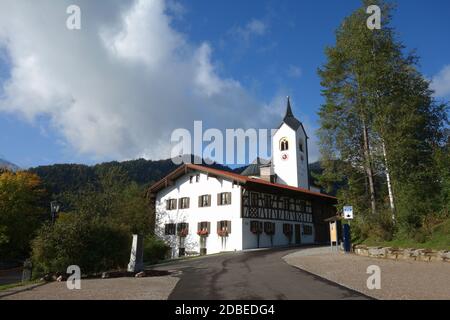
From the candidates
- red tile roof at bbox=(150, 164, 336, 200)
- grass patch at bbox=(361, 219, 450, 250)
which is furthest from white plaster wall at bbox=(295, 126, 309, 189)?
grass patch at bbox=(361, 219, 450, 250)

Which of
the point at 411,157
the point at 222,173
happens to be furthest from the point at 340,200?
the point at 222,173

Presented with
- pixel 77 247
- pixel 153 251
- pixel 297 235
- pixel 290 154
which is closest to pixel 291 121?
pixel 290 154

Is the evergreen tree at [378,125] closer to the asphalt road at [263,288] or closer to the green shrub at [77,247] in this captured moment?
the asphalt road at [263,288]

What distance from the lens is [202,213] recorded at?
38000mm

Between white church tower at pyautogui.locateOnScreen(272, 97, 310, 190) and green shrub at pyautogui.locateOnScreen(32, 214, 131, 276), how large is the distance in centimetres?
3495

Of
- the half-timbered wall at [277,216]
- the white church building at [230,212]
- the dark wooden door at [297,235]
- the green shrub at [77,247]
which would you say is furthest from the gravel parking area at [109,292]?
the dark wooden door at [297,235]

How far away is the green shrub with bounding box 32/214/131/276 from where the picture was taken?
1850 cm

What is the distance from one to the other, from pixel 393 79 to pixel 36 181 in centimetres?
3789

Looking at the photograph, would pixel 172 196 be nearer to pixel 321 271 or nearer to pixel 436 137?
pixel 436 137

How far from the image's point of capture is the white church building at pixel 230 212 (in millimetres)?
35438

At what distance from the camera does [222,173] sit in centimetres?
3681
